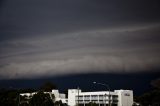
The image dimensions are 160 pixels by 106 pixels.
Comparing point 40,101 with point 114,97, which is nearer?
point 40,101

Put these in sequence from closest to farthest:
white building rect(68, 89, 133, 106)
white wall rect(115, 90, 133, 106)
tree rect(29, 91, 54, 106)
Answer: tree rect(29, 91, 54, 106)
white building rect(68, 89, 133, 106)
white wall rect(115, 90, 133, 106)

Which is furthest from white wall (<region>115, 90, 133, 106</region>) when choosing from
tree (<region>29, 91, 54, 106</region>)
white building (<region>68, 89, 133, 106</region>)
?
tree (<region>29, 91, 54, 106</region>)

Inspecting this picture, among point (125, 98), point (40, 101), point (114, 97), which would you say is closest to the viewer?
point (40, 101)

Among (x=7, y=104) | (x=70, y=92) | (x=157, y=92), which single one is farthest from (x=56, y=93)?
(x=157, y=92)

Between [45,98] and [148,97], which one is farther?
[45,98]

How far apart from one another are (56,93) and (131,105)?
1458 inches

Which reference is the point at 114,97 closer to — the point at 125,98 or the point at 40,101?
the point at 125,98

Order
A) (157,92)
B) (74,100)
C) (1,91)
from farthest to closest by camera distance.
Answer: (74,100), (1,91), (157,92)

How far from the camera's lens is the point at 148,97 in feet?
389

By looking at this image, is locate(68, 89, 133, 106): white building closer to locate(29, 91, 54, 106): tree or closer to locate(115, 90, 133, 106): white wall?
locate(115, 90, 133, 106): white wall

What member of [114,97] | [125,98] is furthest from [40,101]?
[125,98]

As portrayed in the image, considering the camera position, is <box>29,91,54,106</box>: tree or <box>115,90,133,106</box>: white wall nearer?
<box>29,91,54,106</box>: tree

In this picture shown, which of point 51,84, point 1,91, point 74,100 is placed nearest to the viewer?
point 1,91

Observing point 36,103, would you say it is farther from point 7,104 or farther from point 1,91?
point 1,91
